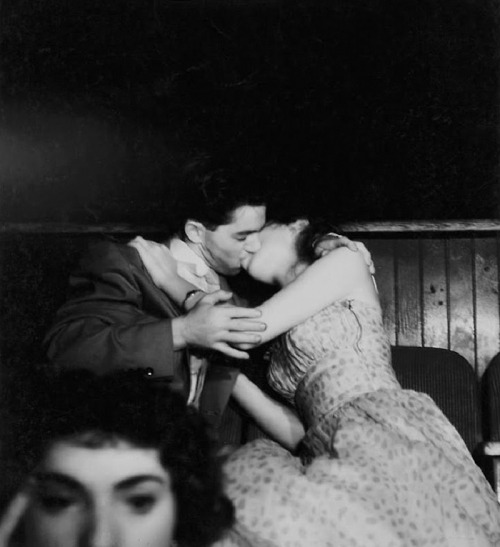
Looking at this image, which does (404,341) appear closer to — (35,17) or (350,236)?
(350,236)

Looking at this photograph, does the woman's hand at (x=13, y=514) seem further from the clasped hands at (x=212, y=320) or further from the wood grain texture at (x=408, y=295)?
the wood grain texture at (x=408, y=295)

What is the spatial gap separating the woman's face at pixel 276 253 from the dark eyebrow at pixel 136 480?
2.54 feet

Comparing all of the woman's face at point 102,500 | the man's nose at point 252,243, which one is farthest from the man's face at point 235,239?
the woman's face at point 102,500

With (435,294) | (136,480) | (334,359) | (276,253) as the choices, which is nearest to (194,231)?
(276,253)

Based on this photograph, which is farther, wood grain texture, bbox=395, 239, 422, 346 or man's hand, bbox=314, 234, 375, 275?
wood grain texture, bbox=395, 239, 422, 346

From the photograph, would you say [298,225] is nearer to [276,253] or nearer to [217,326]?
[276,253]

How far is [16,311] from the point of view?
5.17ft

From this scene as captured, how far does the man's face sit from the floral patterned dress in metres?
0.29

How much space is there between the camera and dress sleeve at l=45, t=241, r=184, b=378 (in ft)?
4.67

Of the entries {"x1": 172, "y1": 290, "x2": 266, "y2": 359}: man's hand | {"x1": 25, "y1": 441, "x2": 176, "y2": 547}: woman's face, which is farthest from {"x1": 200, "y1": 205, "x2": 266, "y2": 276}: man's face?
{"x1": 25, "y1": 441, "x2": 176, "y2": 547}: woman's face

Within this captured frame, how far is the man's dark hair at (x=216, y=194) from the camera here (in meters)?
1.76

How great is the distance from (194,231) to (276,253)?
247mm

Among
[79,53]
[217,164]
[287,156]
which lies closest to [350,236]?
[287,156]

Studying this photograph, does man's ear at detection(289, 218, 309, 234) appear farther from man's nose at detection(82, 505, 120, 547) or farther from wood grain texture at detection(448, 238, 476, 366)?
man's nose at detection(82, 505, 120, 547)
